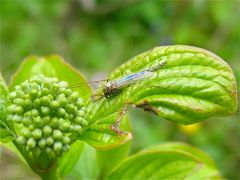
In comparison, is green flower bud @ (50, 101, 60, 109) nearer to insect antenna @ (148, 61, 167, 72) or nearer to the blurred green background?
insect antenna @ (148, 61, 167, 72)

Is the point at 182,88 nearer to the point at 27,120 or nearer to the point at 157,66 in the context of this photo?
the point at 157,66

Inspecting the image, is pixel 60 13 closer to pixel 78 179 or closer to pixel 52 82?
pixel 78 179

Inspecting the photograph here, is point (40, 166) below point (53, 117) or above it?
below

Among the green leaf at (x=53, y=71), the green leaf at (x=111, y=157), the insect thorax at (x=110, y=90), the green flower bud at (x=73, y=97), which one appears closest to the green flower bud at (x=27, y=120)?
the green flower bud at (x=73, y=97)

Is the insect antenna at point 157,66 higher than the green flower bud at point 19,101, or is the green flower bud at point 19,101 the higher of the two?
the insect antenna at point 157,66

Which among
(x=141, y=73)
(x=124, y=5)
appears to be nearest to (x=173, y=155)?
(x=141, y=73)

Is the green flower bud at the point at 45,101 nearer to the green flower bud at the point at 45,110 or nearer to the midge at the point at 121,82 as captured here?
the green flower bud at the point at 45,110

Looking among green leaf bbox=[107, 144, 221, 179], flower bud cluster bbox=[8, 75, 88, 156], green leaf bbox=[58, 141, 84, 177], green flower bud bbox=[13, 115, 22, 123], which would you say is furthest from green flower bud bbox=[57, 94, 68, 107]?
green leaf bbox=[107, 144, 221, 179]
